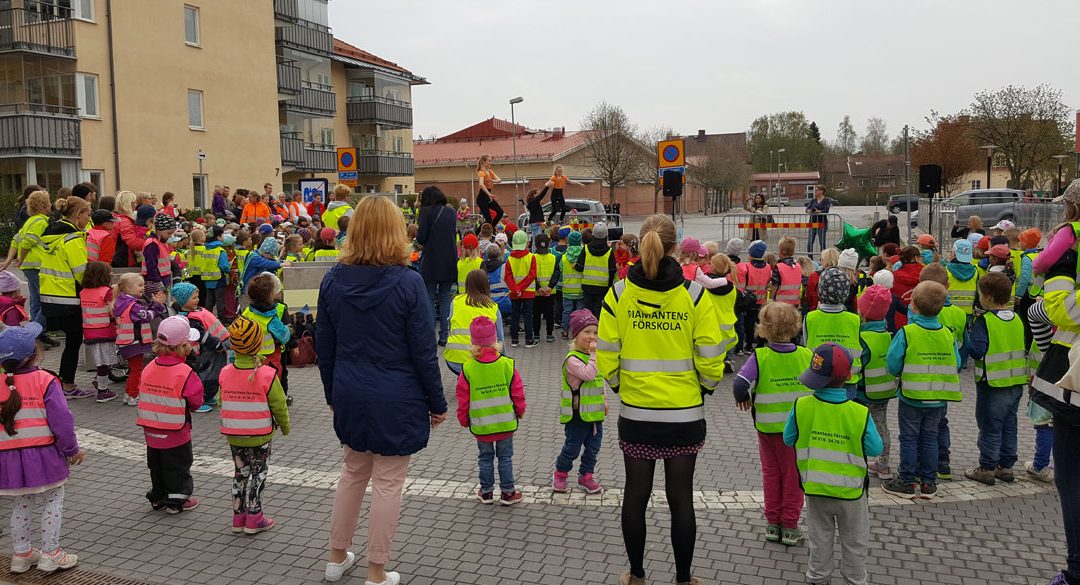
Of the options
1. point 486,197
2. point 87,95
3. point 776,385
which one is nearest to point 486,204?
point 486,197

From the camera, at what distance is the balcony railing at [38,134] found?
92.8ft

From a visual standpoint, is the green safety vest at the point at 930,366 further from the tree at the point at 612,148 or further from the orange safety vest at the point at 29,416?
the tree at the point at 612,148

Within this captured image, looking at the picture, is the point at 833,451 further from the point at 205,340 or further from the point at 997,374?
the point at 205,340

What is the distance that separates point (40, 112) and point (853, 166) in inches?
4629

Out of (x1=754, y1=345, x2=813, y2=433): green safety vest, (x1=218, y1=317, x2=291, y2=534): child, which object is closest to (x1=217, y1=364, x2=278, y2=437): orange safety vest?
(x1=218, y1=317, x2=291, y2=534): child

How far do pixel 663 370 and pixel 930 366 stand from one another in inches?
110

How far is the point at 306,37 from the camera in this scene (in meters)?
45.3

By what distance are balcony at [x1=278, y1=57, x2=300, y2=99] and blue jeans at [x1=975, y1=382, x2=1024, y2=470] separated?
1569 inches

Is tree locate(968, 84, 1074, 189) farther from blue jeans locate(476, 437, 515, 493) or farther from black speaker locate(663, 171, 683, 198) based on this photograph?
blue jeans locate(476, 437, 515, 493)

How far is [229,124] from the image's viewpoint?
36250 mm

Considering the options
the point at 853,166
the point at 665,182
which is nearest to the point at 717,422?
the point at 665,182

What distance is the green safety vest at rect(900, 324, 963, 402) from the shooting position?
20.8 ft

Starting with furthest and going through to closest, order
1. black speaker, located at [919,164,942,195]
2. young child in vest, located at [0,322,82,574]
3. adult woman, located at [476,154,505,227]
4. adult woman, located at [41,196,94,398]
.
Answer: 1. black speaker, located at [919,164,942,195]
2. adult woman, located at [476,154,505,227]
3. adult woman, located at [41,196,94,398]
4. young child in vest, located at [0,322,82,574]

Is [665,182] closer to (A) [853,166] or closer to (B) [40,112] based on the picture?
(B) [40,112]
